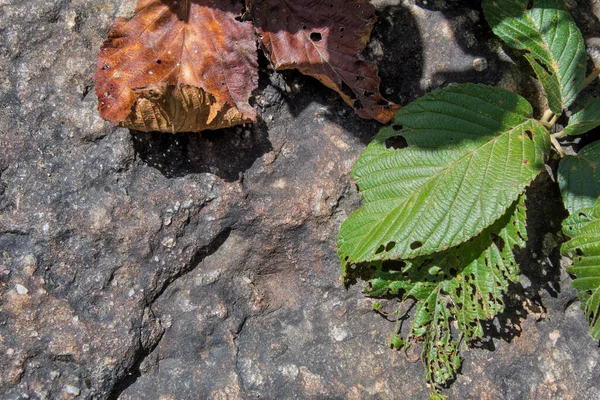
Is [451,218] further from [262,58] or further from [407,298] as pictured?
[262,58]

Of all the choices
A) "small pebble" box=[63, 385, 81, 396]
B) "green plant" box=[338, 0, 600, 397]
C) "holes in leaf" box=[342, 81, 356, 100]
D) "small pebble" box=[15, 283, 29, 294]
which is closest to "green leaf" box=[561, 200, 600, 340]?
Result: "green plant" box=[338, 0, 600, 397]

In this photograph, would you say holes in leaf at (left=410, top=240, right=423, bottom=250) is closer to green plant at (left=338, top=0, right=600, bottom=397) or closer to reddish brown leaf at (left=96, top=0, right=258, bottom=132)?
green plant at (left=338, top=0, right=600, bottom=397)

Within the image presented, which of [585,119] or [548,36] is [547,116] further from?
[548,36]

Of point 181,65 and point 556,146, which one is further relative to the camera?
point 556,146

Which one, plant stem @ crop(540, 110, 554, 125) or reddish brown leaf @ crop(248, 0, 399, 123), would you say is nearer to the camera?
reddish brown leaf @ crop(248, 0, 399, 123)

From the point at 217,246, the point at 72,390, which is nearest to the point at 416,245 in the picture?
the point at 217,246

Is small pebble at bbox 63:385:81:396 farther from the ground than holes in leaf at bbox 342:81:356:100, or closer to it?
closer to it
